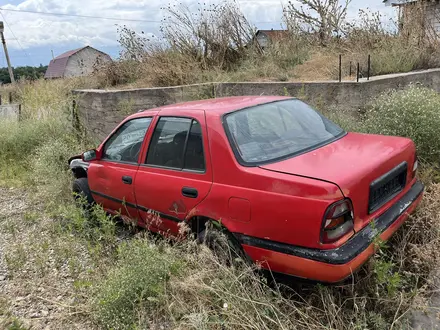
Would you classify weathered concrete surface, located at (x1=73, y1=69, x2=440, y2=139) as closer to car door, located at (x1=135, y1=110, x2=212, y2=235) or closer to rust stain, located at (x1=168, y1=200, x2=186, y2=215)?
car door, located at (x1=135, y1=110, x2=212, y2=235)

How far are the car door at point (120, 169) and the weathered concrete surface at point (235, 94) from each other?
9.93ft

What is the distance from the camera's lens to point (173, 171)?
11.5 feet

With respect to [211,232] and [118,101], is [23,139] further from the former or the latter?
[211,232]

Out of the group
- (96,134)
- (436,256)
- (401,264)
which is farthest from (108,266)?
(96,134)

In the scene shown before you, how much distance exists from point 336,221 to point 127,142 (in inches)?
101

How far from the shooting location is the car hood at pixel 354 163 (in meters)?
2.59

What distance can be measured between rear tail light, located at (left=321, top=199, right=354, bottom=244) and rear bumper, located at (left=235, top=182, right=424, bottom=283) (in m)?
0.08

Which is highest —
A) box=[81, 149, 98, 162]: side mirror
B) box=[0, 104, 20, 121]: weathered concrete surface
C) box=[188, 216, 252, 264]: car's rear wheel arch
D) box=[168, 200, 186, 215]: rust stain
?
box=[0, 104, 20, 121]: weathered concrete surface

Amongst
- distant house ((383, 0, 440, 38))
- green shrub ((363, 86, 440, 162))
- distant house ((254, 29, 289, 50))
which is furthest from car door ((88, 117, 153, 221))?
distant house ((383, 0, 440, 38))

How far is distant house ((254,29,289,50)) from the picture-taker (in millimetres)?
9742

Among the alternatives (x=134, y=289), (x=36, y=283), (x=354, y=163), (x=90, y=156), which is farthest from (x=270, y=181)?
(x=90, y=156)

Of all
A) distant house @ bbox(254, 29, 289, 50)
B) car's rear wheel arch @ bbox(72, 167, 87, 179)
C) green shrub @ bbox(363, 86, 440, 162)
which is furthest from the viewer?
distant house @ bbox(254, 29, 289, 50)

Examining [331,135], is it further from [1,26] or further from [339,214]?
[1,26]

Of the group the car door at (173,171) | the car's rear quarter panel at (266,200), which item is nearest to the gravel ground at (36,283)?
the car door at (173,171)
